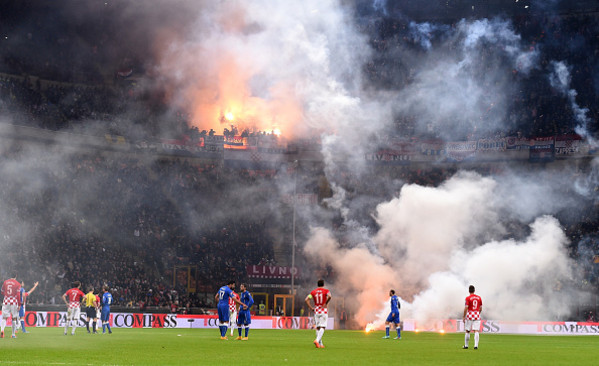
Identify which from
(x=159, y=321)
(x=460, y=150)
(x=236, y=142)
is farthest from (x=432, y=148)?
(x=159, y=321)

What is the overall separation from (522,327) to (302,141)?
73.2 feet

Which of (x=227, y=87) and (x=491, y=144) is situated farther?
(x=227, y=87)

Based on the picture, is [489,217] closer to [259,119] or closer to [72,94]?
[259,119]

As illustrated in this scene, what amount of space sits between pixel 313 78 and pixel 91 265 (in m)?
20.0

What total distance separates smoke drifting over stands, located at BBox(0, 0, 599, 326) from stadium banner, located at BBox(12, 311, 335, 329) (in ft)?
12.1

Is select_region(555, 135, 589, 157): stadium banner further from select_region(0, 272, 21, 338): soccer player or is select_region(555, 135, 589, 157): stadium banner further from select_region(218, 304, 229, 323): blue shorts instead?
select_region(0, 272, 21, 338): soccer player

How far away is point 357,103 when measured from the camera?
6041 centimetres

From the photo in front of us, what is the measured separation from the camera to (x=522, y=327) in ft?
163

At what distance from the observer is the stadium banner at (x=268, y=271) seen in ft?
191

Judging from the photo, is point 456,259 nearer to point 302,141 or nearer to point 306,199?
point 306,199

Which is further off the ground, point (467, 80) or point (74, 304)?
point (467, 80)

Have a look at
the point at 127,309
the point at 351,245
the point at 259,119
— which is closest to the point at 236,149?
the point at 259,119

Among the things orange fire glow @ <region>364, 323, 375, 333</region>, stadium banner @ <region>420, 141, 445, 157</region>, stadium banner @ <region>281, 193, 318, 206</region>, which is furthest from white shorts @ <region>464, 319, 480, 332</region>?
stadium banner @ <region>420, 141, 445, 157</region>

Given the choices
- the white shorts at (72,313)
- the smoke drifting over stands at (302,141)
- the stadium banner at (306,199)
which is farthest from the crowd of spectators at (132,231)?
the white shorts at (72,313)
